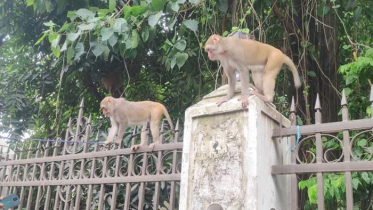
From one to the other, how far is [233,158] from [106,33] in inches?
67.6

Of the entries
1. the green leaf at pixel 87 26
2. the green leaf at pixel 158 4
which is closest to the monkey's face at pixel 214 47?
the green leaf at pixel 158 4

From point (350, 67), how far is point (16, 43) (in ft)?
16.9

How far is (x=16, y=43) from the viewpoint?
22.4 ft

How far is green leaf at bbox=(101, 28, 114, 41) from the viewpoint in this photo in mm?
3705

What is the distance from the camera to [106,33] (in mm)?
3734

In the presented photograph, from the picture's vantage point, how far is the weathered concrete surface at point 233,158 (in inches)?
102

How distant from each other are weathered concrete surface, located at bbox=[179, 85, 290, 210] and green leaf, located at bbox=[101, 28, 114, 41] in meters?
1.16

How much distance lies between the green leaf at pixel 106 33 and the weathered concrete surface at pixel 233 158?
1158mm

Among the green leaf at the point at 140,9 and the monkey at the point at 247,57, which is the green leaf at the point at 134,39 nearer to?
the green leaf at the point at 140,9

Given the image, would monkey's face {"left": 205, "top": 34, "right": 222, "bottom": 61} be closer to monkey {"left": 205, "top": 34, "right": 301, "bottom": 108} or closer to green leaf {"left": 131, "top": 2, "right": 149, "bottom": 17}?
monkey {"left": 205, "top": 34, "right": 301, "bottom": 108}

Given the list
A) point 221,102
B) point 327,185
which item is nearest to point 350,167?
point 327,185

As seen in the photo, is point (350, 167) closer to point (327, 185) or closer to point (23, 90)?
point (327, 185)

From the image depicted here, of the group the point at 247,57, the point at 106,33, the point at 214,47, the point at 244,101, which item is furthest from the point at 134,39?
the point at 244,101

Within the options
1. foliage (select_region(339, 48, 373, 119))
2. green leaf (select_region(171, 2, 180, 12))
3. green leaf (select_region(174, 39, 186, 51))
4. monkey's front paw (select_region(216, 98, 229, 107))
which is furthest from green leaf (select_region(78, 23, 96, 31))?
foliage (select_region(339, 48, 373, 119))
